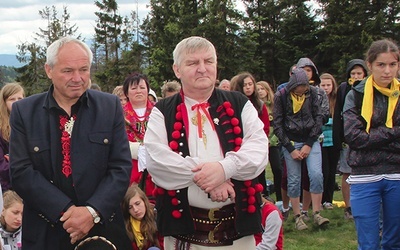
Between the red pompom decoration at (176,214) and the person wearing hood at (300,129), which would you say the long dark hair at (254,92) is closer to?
the person wearing hood at (300,129)

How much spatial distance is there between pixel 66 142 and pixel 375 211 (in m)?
2.66

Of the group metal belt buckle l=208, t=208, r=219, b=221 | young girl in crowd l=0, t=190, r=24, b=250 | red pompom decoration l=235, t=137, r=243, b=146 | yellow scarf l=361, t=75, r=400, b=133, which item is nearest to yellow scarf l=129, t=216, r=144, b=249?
young girl in crowd l=0, t=190, r=24, b=250

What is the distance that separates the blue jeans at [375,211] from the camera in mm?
4094

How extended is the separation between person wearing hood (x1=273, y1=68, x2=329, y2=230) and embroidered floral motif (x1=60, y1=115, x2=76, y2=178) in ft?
12.5

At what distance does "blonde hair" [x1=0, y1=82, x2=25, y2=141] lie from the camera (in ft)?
17.6

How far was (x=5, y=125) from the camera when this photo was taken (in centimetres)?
543

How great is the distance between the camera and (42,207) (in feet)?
9.41

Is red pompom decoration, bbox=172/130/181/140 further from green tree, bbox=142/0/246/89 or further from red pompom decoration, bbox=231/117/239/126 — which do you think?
green tree, bbox=142/0/246/89

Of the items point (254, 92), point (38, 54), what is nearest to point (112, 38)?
point (38, 54)

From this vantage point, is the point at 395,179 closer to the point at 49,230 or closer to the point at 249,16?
the point at 49,230

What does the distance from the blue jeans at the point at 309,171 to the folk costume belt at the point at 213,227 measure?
3.41m

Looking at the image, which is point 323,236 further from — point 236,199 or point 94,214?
point 94,214

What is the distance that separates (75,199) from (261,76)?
1405 inches

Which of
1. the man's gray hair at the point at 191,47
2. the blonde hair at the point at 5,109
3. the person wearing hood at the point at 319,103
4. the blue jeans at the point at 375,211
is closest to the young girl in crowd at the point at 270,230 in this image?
the blue jeans at the point at 375,211
